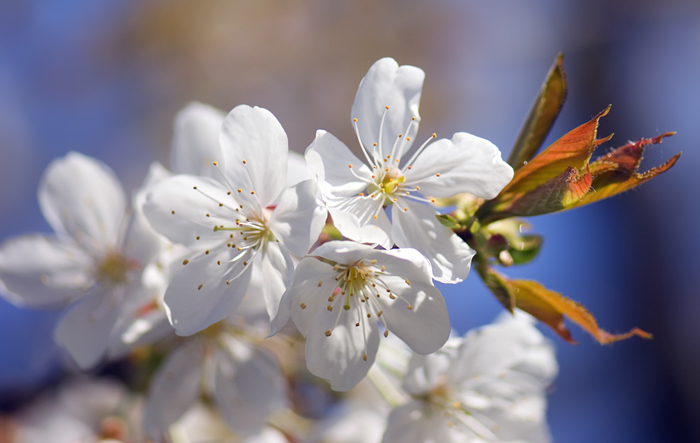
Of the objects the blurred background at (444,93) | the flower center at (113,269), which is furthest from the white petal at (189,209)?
the blurred background at (444,93)

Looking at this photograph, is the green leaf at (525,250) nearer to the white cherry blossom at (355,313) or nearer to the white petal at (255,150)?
the white cherry blossom at (355,313)

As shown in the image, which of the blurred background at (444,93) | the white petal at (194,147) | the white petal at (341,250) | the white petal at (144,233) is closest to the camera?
the white petal at (341,250)

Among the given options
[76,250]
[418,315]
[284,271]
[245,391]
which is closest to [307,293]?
[284,271]

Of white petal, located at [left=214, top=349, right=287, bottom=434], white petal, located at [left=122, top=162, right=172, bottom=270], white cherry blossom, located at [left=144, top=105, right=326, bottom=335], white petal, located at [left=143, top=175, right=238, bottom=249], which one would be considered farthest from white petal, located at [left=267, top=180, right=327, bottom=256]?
white petal, located at [left=214, top=349, right=287, bottom=434]

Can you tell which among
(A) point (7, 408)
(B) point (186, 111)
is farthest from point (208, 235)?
(A) point (7, 408)

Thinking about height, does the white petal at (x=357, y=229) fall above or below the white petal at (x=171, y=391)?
above

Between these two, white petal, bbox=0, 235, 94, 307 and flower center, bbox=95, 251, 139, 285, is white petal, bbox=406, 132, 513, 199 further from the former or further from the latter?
white petal, bbox=0, 235, 94, 307

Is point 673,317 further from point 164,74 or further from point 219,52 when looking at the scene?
point 164,74
